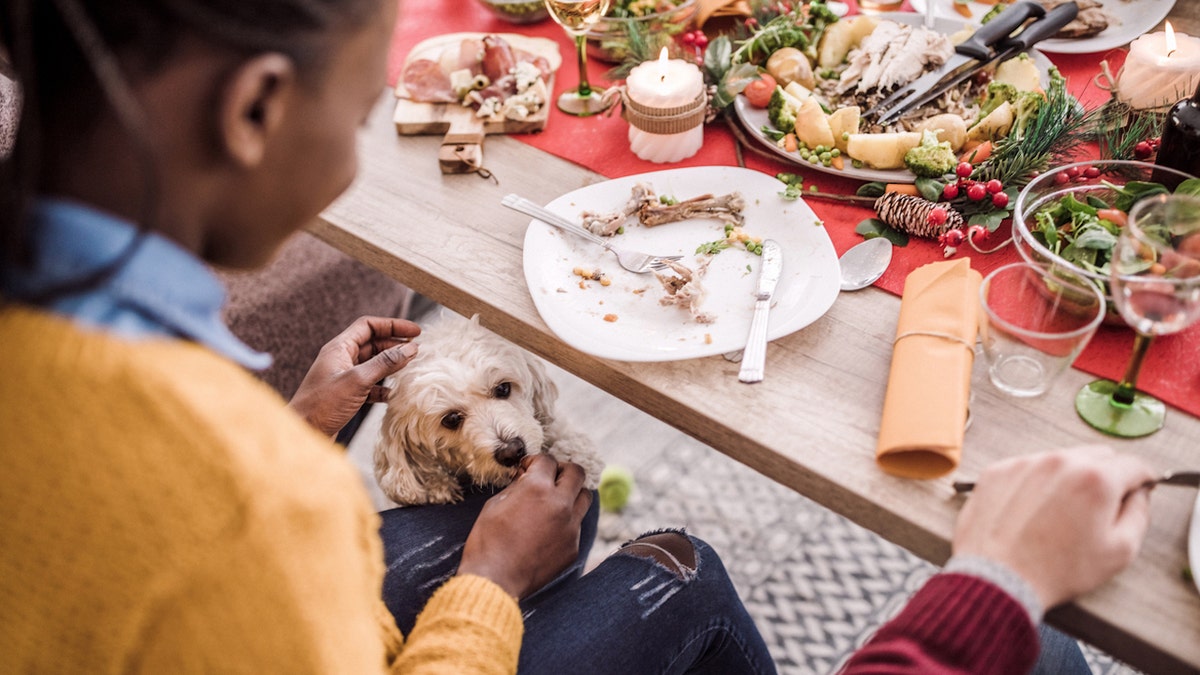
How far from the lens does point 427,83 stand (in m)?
1.53

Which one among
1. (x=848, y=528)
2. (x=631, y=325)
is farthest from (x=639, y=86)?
(x=848, y=528)

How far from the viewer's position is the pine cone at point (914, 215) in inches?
45.5

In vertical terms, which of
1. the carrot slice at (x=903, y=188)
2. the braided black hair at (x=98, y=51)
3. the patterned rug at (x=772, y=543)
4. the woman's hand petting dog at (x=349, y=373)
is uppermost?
the braided black hair at (x=98, y=51)

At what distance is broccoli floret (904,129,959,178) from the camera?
1.21m

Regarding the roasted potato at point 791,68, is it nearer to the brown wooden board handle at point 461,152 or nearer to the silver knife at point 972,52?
the silver knife at point 972,52

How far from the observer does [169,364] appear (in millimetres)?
610

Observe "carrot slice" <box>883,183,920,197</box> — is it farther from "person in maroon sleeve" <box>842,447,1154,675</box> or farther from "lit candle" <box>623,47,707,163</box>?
"person in maroon sleeve" <box>842,447,1154,675</box>

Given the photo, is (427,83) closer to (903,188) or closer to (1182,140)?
(903,188)

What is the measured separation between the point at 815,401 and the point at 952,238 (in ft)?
1.12

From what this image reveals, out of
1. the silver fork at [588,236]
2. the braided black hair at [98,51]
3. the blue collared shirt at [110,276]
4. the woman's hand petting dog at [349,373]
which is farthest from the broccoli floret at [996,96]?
the blue collared shirt at [110,276]

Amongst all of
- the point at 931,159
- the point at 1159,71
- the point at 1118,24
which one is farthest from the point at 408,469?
the point at 1118,24

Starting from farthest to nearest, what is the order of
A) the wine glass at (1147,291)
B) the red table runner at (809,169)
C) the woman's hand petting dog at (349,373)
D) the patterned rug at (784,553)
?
the patterned rug at (784,553)
the woman's hand petting dog at (349,373)
the red table runner at (809,169)
the wine glass at (1147,291)

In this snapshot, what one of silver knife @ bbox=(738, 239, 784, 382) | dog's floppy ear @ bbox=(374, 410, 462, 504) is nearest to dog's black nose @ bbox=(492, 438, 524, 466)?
dog's floppy ear @ bbox=(374, 410, 462, 504)

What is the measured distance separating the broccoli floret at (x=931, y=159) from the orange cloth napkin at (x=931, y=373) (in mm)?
249
